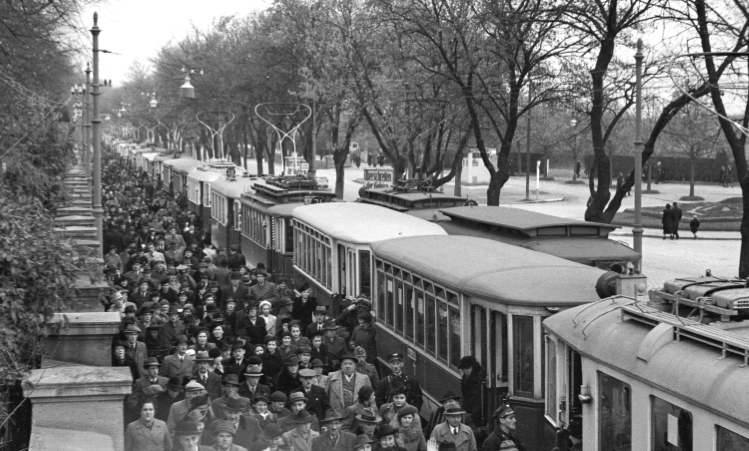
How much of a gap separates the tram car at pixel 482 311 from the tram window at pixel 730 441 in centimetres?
359

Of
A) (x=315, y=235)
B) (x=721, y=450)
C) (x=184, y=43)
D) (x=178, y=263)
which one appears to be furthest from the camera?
(x=184, y=43)

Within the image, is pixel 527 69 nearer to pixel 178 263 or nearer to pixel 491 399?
pixel 178 263

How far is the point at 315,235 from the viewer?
2108 centimetres

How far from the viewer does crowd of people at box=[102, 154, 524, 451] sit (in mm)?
9000

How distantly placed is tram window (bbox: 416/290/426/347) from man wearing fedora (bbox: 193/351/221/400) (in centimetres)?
288

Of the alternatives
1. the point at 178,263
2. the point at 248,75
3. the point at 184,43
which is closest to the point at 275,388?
the point at 178,263

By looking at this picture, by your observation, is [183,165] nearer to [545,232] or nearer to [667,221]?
[667,221]

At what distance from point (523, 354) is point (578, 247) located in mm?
4410

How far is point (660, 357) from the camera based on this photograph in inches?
278

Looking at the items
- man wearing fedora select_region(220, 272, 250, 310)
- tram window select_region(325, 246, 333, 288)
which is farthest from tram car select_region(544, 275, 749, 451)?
tram window select_region(325, 246, 333, 288)

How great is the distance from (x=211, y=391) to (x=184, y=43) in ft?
228

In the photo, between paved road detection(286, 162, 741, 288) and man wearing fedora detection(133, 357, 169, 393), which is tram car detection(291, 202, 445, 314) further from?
paved road detection(286, 162, 741, 288)

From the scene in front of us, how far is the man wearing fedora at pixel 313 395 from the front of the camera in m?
10.8

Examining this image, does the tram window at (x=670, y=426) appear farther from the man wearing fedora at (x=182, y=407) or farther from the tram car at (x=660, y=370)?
the man wearing fedora at (x=182, y=407)
